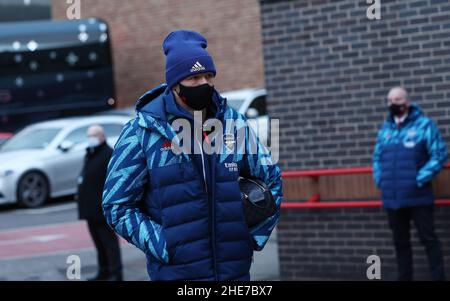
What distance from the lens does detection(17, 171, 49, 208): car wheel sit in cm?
1661

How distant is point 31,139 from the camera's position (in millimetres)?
17547

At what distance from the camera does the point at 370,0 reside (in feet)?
28.0

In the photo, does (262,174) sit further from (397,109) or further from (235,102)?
(235,102)

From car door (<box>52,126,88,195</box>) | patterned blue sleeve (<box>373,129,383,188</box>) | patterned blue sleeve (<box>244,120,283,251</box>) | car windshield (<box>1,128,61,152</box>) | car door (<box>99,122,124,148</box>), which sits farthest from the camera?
car door (<box>99,122,124,148</box>)

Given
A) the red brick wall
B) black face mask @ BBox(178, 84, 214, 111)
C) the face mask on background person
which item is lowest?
the face mask on background person

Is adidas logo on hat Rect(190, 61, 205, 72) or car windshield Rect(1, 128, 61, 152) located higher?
adidas logo on hat Rect(190, 61, 205, 72)

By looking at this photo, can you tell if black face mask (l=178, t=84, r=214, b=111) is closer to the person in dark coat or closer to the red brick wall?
the person in dark coat

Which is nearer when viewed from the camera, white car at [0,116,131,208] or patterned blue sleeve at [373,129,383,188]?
patterned blue sleeve at [373,129,383,188]

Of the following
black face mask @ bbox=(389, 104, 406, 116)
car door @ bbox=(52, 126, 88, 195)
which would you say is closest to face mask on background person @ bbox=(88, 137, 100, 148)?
black face mask @ bbox=(389, 104, 406, 116)

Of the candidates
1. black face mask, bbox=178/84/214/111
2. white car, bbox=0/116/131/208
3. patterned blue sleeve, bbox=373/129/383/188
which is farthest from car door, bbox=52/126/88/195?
black face mask, bbox=178/84/214/111

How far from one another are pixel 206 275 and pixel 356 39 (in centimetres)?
490

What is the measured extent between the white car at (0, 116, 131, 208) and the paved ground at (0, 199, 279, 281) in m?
0.34

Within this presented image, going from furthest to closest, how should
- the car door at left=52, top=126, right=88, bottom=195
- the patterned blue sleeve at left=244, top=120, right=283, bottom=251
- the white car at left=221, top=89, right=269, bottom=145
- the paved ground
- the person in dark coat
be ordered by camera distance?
the car door at left=52, top=126, right=88, bottom=195
the white car at left=221, top=89, right=269, bottom=145
the paved ground
the person in dark coat
the patterned blue sleeve at left=244, top=120, right=283, bottom=251

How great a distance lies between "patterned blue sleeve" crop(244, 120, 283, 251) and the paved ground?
4.78 m
